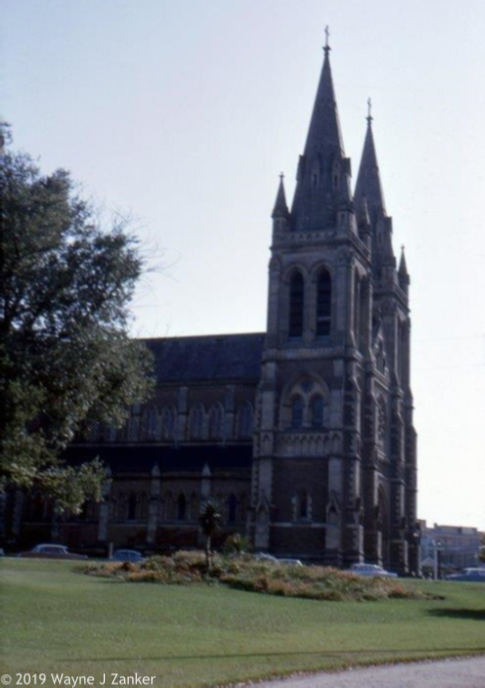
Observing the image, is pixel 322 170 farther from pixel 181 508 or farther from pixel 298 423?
pixel 181 508

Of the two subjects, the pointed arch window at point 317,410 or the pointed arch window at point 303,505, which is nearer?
the pointed arch window at point 303,505

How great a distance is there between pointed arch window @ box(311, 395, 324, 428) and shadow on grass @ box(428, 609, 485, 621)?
3118 cm

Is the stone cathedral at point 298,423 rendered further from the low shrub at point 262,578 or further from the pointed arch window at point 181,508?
the low shrub at point 262,578

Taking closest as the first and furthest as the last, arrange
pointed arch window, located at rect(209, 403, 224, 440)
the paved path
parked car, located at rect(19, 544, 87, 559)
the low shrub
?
the paved path < the low shrub < parked car, located at rect(19, 544, 87, 559) < pointed arch window, located at rect(209, 403, 224, 440)

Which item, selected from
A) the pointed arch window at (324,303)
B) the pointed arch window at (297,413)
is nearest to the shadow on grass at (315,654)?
the pointed arch window at (297,413)

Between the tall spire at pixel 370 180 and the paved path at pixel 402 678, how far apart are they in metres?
66.9

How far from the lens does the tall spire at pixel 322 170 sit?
71188mm

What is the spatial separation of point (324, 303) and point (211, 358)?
13.0 m

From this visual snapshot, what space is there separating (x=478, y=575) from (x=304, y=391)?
1683cm

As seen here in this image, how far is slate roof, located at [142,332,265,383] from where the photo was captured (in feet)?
250

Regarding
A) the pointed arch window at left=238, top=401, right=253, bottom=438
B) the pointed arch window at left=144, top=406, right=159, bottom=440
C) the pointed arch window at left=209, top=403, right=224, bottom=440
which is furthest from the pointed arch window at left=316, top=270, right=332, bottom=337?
the pointed arch window at left=144, top=406, right=159, bottom=440

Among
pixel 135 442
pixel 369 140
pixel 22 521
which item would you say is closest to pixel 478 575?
pixel 135 442

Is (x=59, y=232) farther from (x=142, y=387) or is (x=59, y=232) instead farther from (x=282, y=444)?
(x=282, y=444)

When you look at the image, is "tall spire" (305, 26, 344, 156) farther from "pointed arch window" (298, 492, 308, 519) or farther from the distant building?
the distant building
